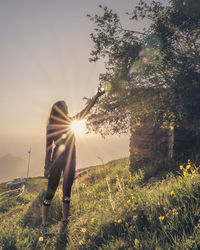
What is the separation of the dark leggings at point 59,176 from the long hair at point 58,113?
3.04 ft

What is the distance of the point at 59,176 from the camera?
4492 millimetres

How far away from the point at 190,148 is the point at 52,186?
22.4 ft

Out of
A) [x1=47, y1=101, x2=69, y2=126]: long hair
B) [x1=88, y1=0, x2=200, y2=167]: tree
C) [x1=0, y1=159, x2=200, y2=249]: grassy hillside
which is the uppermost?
[x1=88, y1=0, x2=200, y2=167]: tree

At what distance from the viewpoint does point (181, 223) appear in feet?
9.23

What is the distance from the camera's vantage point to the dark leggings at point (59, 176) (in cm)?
439

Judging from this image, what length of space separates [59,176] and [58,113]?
150cm

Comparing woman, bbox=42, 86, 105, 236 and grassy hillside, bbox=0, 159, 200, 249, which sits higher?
woman, bbox=42, 86, 105, 236

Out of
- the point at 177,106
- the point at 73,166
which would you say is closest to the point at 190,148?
the point at 177,106

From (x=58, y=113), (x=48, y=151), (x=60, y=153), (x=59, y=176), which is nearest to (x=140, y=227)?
(x=59, y=176)

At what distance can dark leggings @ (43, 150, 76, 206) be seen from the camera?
4395 mm

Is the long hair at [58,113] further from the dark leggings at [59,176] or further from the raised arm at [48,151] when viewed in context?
the dark leggings at [59,176]

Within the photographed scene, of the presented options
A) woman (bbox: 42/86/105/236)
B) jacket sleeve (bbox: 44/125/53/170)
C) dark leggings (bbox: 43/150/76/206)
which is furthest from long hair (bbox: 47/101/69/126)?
dark leggings (bbox: 43/150/76/206)

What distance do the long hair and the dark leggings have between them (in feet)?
3.04

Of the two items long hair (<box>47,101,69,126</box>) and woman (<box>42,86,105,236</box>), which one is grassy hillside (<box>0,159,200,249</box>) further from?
long hair (<box>47,101,69,126</box>)
